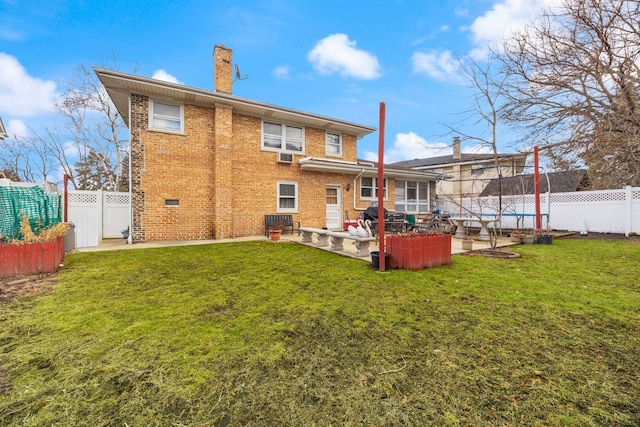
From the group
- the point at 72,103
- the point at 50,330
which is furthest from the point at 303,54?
the point at 50,330

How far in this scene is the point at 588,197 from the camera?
38.5ft

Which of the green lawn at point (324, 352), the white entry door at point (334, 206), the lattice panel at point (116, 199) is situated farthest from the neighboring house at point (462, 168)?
the green lawn at point (324, 352)

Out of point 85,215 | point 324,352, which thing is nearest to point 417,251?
point 324,352

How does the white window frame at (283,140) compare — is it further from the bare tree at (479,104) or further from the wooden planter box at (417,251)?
the bare tree at (479,104)

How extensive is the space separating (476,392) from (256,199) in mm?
10230

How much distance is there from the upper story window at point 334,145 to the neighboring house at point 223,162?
0.21ft

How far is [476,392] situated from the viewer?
186 centimetres

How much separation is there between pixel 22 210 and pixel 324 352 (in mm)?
7743

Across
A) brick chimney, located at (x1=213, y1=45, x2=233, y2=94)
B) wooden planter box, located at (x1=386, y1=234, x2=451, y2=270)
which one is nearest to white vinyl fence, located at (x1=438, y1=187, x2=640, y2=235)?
wooden planter box, located at (x1=386, y1=234, x2=451, y2=270)

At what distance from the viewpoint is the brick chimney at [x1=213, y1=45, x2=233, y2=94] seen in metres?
10.9

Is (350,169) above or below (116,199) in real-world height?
above

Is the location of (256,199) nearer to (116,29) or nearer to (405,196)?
(405,196)

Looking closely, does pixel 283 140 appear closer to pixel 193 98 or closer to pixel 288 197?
pixel 288 197

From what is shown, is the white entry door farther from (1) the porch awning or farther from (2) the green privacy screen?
(2) the green privacy screen
